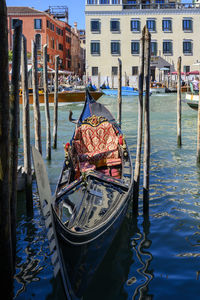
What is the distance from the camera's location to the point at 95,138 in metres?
6.67

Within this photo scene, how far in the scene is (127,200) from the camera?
4.41 m

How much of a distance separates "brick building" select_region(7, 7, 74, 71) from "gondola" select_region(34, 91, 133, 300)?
22139mm

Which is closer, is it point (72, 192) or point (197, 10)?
point (72, 192)

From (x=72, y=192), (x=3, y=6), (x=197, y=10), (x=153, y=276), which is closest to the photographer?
(x=3, y=6)

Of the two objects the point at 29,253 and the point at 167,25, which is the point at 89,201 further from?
the point at 167,25

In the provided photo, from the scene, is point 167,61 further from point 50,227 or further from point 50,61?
point 50,227

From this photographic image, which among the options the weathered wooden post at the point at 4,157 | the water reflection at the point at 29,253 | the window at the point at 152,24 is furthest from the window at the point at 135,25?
the weathered wooden post at the point at 4,157

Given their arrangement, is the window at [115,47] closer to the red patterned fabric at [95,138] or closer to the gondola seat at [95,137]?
the gondola seat at [95,137]

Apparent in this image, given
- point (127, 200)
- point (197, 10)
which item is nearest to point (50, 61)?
point (197, 10)

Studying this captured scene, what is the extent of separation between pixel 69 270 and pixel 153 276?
1111 millimetres

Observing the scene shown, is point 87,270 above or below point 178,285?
above

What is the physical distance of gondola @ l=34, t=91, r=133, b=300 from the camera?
9.51ft

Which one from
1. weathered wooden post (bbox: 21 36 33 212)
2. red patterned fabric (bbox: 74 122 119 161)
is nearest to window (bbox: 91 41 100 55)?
red patterned fabric (bbox: 74 122 119 161)

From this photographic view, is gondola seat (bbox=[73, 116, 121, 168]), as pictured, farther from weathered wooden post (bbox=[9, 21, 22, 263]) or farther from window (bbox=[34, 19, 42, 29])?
window (bbox=[34, 19, 42, 29])
